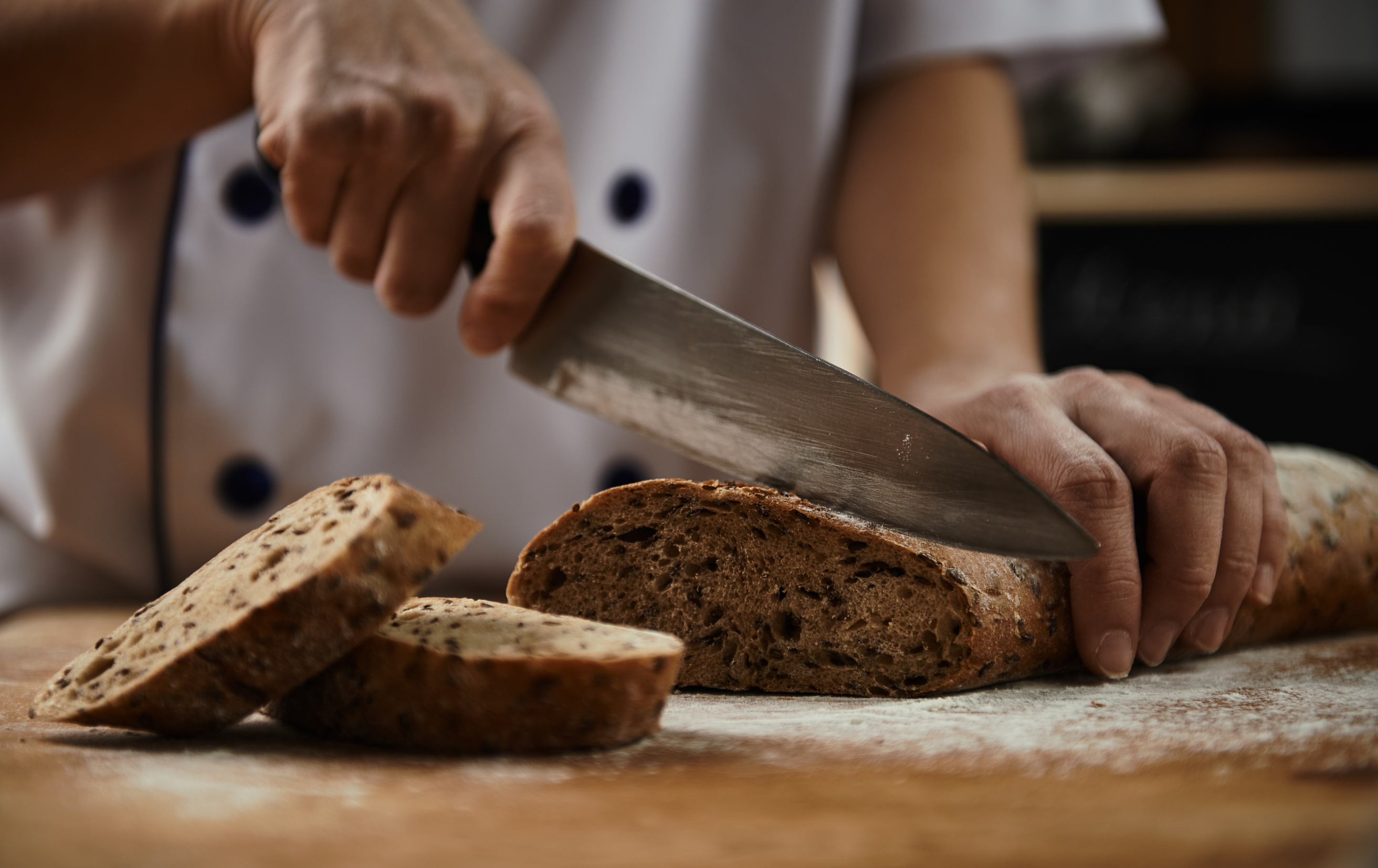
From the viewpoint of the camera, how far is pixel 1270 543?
6.31 feet

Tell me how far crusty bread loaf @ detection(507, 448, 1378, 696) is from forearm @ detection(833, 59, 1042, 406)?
85cm

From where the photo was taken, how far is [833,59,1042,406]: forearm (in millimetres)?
2721

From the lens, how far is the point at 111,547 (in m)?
2.73

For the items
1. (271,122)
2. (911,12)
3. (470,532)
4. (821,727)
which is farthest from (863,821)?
(911,12)

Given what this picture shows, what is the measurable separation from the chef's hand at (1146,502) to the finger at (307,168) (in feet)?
3.82

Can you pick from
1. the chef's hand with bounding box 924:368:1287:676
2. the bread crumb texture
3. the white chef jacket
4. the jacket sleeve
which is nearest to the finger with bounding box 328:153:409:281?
the bread crumb texture

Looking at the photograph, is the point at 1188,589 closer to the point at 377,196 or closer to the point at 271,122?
the point at 377,196

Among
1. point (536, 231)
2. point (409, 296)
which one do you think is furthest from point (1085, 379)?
point (409, 296)

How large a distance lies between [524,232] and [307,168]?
0.38 meters

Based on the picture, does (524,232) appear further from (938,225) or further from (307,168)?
(938,225)

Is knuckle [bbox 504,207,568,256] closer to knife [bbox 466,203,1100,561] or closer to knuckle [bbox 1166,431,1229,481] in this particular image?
knife [bbox 466,203,1100,561]

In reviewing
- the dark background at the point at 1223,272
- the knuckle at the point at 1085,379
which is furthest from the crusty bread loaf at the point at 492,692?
the dark background at the point at 1223,272

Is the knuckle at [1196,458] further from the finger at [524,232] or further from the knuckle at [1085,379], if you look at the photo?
the finger at [524,232]

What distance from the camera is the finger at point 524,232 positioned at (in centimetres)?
191
